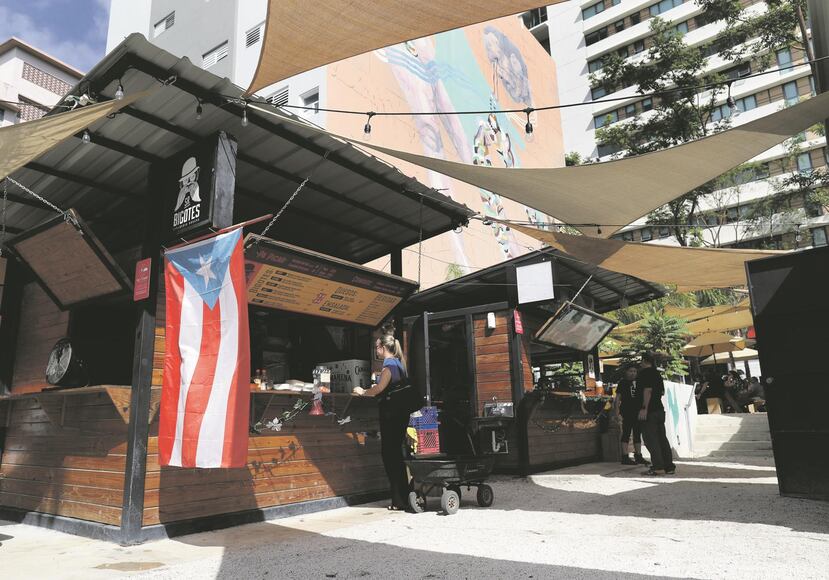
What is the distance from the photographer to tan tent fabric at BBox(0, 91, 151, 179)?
4172 millimetres

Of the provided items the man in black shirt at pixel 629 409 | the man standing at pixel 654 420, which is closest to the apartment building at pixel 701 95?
the man in black shirt at pixel 629 409

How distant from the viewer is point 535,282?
1013 cm

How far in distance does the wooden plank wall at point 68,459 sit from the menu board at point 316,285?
198 cm

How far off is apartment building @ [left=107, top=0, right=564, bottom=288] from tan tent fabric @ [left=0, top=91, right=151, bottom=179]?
45.0 feet

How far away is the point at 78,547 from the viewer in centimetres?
484

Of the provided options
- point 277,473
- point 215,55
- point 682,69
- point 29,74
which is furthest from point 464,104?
point 29,74

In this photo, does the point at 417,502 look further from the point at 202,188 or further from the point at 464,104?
the point at 464,104

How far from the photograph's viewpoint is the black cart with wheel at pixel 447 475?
5.90 meters

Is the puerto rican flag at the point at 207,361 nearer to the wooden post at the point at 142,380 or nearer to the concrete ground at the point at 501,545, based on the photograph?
the wooden post at the point at 142,380

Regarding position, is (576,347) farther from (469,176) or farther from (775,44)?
(775,44)

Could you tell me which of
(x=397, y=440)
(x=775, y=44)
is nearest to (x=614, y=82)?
(x=775, y=44)

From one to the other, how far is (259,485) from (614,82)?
86.6ft

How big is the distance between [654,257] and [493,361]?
3.56m

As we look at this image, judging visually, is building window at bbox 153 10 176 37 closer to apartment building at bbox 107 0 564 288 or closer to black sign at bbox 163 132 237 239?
apartment building at bbox 107 0 564 288
